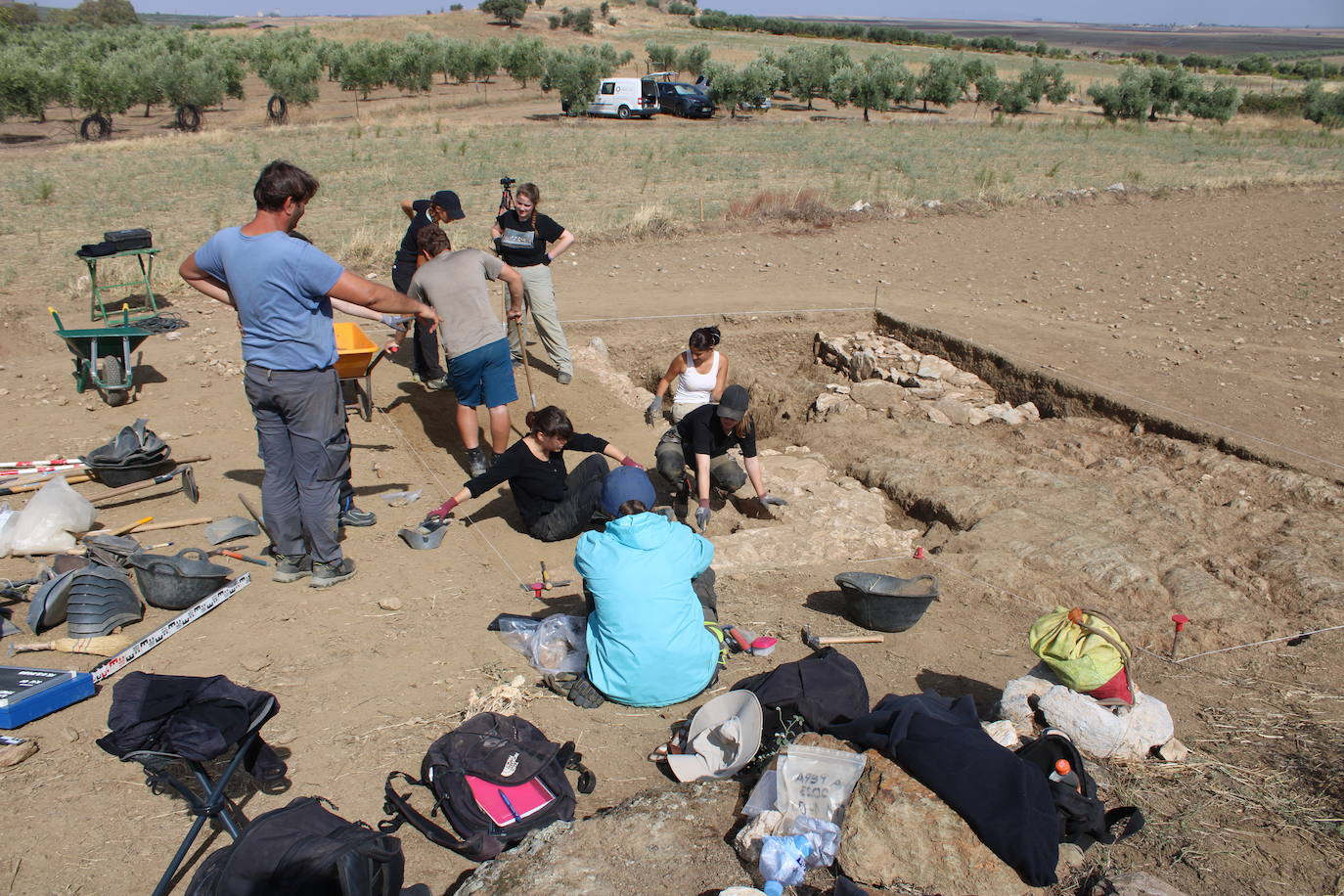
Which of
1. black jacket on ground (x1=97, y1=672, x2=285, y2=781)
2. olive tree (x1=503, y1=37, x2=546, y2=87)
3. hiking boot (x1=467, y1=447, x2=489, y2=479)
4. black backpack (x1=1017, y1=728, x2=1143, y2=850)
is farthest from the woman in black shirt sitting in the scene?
olive tree (x1=503, y1=37, x2=546, y2=87)

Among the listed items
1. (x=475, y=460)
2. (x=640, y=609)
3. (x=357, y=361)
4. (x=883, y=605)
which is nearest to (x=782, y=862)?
(x=640, y=609)

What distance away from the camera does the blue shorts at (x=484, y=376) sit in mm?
6156

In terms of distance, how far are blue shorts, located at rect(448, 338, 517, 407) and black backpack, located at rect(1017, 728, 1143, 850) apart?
160 inches

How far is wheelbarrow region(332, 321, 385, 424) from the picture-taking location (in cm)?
675

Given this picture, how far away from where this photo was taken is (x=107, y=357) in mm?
7270

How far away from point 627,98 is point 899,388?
2765cm

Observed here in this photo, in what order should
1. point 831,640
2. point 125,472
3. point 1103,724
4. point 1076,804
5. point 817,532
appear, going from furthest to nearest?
point 817,532
point 125,472
point 831,640
point 1103,724
point 1076,804

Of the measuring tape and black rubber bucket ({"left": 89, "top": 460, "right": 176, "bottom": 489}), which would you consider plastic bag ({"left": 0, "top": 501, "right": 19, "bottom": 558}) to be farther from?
the measuring tape

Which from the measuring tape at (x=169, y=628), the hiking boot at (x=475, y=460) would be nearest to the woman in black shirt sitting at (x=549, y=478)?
the hiking boot at (x=475, y=460)

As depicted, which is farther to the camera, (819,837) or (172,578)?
(172,578)

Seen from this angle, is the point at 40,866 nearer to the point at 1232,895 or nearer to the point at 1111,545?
the point at 1232,895

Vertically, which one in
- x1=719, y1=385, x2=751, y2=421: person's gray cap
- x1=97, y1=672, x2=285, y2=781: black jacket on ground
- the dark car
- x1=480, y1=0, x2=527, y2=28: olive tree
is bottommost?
x1=97, y1=672, x2=285, y2=781: black jacket on ground

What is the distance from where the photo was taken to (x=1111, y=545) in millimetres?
5895

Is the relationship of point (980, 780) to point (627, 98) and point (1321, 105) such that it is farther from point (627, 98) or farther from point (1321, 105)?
point (1321, 105)
